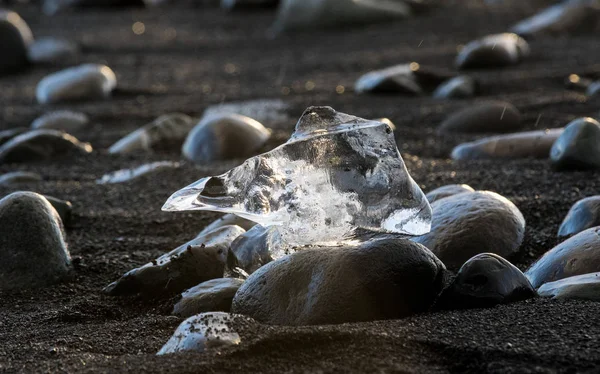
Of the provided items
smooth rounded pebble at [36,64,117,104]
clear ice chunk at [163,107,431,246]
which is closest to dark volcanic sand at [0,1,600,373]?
smooth rounded pebble at [36,64,117,104]

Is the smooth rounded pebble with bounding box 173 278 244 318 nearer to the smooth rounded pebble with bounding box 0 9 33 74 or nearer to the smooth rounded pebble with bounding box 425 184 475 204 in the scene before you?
the smooth rounded pebble with bounding box 425 184 475 204

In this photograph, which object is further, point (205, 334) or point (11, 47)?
point (11, 47)

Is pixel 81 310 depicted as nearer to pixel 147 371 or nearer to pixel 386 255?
pixel 147 371

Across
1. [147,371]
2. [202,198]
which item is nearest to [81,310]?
[202,198]

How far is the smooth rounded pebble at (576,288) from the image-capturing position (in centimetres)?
217

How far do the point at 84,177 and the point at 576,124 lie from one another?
216 centimetres

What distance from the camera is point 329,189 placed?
7.55 ft

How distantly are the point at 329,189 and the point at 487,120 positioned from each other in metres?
2.42

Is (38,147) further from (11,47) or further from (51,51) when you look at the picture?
(51,51)

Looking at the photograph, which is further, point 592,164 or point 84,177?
point 84,177

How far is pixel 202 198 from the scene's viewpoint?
232 cm

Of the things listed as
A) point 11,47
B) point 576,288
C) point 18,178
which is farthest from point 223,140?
point 11,47

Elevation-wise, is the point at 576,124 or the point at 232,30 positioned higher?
the point at 576,124

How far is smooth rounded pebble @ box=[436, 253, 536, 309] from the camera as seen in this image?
216 cm
